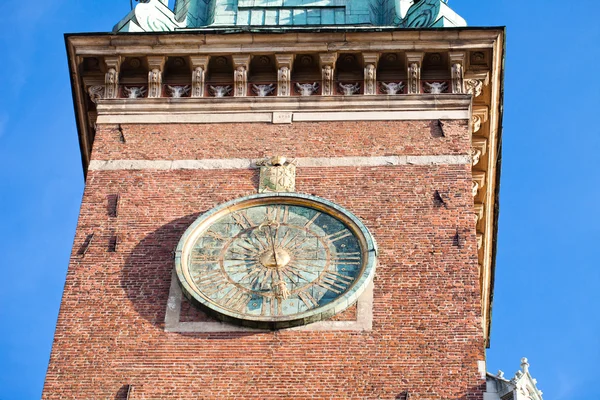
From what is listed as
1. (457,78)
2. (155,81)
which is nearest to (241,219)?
(155,81)

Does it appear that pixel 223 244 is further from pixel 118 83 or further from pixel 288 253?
pixel 118 83

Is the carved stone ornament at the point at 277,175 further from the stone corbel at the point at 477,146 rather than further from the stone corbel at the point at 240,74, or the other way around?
the stone corbel at the point at 477,146

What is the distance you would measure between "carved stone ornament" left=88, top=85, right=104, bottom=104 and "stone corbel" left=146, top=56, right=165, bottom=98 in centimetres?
81

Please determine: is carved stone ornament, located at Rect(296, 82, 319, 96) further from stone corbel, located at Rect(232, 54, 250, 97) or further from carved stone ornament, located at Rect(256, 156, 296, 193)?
carved stone ornament, located at Rect(256, 156, 296, 193)

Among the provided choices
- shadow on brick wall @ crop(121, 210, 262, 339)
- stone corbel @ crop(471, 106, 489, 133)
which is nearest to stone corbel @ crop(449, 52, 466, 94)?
stone corbel @ crop(471, 106, 489, 133)

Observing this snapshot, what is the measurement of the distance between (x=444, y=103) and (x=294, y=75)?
2.49 m

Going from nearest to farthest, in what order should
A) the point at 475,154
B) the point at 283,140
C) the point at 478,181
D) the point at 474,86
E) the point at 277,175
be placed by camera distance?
the point at 277,175 → the point at 283,140 → the point at 474,86 → the point at 475,154 → the point at 478,181

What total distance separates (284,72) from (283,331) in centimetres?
559

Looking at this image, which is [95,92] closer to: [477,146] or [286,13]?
[286,13]

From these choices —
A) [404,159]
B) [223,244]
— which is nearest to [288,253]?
[223,244]

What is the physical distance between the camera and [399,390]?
2098 centimetres

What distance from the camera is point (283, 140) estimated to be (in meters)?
24.9

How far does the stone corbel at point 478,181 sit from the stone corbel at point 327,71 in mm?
3065

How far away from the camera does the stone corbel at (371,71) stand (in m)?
25.8
